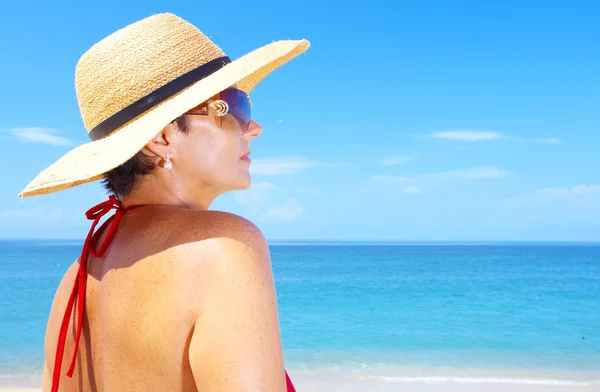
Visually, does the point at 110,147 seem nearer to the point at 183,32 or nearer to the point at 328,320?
the point at 183,32

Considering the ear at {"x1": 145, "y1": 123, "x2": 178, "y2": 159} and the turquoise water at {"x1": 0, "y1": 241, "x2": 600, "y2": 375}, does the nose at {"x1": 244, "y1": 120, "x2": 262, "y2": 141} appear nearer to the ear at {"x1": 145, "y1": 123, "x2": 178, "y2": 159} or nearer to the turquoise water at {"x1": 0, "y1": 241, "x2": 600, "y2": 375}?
the ear at {"x1": 145, "y1": 123, "x2": 178, "y2": 159}

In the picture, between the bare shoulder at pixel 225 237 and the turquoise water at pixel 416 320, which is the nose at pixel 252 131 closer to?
the bare shoulder at pixel 225 237

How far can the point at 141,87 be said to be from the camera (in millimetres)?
1131

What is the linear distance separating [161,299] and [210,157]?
12.7 inches

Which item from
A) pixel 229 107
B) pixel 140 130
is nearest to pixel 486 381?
pixel 229 107

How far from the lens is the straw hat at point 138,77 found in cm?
106

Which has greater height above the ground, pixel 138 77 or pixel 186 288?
pixel 138 77

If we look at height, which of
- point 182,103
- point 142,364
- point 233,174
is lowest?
point 142,364

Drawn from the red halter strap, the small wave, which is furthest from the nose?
the small wave

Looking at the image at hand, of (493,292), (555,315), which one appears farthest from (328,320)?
(493,292)

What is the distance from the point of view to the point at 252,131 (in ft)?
4.03

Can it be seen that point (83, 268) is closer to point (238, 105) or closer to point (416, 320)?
point (238, 105)

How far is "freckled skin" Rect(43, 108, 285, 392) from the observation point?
79 centimetres

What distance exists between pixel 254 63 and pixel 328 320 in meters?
16.4
